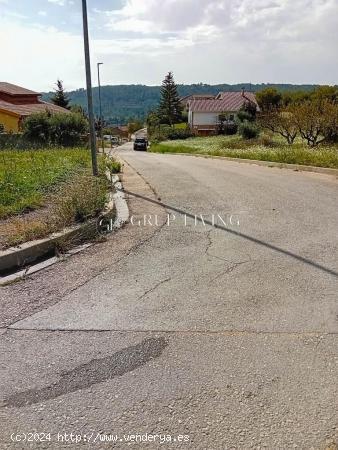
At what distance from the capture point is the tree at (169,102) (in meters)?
72.1

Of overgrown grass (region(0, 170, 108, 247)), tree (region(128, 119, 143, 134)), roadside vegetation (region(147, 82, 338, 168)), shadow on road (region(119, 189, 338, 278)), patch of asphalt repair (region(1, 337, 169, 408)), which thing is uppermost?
tree (region(128, 119, 143, 134))

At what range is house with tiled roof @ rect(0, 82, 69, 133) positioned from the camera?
33.0m

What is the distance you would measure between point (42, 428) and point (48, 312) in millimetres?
1358

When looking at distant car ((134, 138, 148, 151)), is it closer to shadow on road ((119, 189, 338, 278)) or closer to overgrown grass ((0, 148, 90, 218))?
overgrown grass ((0, 148, 90, 218))

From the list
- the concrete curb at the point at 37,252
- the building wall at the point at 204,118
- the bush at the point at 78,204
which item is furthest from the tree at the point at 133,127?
the concrete curb at the point at 37,252

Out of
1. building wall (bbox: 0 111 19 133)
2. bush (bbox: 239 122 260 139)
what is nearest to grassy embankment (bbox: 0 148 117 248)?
bush (bbox: 239 122 260 139)

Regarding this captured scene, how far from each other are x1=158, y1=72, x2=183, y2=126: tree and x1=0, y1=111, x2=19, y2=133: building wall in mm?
41727

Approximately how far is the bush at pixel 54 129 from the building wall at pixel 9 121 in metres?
5.54

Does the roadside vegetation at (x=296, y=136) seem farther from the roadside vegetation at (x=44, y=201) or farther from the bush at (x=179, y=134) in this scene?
the bush at (x=179, y=134)

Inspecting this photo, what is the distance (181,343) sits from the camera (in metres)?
2.93

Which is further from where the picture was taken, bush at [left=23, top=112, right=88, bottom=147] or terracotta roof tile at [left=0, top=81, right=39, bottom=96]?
terracotta roof tile at [left=0, top=81, right=39, bottom=96]

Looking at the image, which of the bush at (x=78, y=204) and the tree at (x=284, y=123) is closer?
the bush at (x=78, y=204)

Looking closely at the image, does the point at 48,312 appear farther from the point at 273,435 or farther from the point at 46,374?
the point at 273,435

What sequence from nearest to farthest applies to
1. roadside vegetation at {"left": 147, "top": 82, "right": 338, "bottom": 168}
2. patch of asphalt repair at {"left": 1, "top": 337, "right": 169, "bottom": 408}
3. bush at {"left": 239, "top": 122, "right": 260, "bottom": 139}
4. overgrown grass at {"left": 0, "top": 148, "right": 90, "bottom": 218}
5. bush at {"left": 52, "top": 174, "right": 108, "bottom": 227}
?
patch of asphalt repair at {"left": 1, "top": 337, "right": 169, "bottom": 408} → bush at {"left": 52, "top": 174, "right": 108, "bottom": 227} → overgrown grass at {"left": 0, "top": 148, "right": 90, "bottom": 218} → roadside vegetation at {"left": 147, "top": 82, "right": 338, "bottom": 168} → bush at {"left": 239, "top": 122, "right": 260, "bottom": 139}
